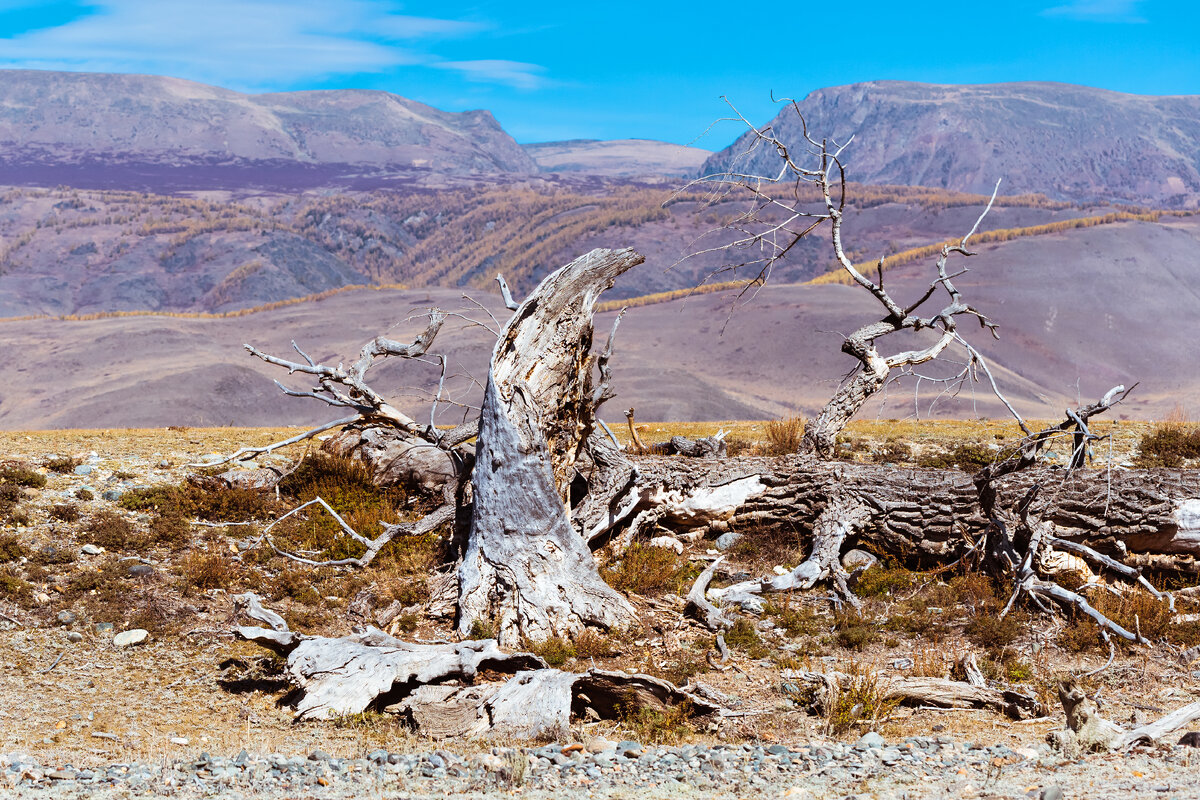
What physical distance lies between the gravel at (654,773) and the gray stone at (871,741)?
0.02 metres

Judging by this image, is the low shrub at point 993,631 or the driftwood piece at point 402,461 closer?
the low shrub at point 993,631

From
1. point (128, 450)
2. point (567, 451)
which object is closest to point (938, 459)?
point (567, 451)

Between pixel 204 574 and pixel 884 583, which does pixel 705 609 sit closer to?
pixel 884 583

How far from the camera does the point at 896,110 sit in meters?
197

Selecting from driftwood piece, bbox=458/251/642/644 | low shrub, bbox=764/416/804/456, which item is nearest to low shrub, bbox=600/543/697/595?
driftwood piece, bbox=458/251/642/644

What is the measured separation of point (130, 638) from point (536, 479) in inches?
150

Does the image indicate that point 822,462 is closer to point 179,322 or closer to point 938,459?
point 938,459

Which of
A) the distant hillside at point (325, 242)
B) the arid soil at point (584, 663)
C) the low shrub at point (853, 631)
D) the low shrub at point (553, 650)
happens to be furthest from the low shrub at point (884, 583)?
the distant hillside at point (325, 242)

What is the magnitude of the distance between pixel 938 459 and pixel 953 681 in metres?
7.79

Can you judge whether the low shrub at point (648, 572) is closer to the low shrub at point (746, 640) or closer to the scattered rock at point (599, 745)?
the low shrub at point (746, 640)

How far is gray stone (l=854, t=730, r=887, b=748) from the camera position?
17.9 ft

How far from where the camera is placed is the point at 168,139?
6614 inches

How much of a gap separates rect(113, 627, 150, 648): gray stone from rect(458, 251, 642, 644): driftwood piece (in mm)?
2769

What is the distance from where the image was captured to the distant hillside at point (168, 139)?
6024 inches
